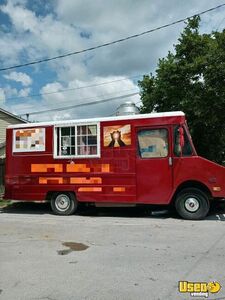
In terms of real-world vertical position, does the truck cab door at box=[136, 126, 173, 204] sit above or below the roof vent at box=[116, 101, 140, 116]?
below

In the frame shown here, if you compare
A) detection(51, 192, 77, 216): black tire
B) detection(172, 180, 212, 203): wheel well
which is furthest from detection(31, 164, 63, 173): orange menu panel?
detection(172, 180, 212, 203): wheel well

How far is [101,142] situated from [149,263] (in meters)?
5.39

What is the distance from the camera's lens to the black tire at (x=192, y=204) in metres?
10.1

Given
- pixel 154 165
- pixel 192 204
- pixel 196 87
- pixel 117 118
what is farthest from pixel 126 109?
pixel 196 87

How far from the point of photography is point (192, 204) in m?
10.2

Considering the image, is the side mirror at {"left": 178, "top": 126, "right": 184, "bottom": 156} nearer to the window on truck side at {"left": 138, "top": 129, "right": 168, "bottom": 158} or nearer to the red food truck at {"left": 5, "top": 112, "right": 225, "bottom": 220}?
the red food truck at {"left": 5, "top": 112, "right": 225, "bottom": 220}

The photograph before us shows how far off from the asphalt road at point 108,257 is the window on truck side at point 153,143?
180cm

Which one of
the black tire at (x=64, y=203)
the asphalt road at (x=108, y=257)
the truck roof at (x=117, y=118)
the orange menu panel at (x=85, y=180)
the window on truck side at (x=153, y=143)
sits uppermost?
the truck roof at (x=117, y=118)

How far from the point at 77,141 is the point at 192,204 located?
376 centimetres

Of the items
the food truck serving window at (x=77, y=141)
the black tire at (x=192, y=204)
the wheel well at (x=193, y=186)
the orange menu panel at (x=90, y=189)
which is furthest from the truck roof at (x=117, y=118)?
the black tire at (x=192, y=204)

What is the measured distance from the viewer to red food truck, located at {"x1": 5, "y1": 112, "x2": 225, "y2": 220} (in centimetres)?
1021

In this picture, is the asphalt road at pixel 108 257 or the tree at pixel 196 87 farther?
the tree at pixel 196 87

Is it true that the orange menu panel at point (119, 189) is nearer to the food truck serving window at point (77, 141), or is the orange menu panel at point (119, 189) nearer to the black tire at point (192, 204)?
the food truck serving window at point (77, 141)

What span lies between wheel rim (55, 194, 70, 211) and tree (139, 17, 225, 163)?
23.0 ft
